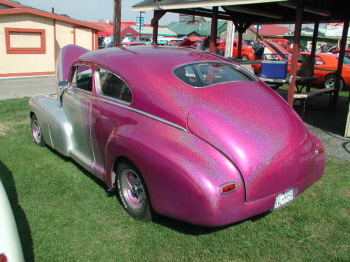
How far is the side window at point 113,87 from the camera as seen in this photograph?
3.72m

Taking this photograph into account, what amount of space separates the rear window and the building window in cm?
1333

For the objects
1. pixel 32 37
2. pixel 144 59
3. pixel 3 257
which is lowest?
pixel 3 257

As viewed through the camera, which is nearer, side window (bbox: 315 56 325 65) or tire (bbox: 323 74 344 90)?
tire (bbox: 323 74 344 90)

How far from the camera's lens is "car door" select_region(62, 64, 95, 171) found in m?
4.27

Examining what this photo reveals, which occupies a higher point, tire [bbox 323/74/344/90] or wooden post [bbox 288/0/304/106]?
wooden post [bbox 288/0/304/106]

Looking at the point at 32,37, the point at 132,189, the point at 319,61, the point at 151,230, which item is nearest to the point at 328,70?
the point at 319,61

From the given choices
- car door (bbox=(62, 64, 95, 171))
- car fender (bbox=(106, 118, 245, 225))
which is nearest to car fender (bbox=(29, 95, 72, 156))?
car door (bbox=(62, 64, 95, 171))

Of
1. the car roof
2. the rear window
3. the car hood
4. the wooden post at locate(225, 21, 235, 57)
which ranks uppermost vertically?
the wooden post at locate(225, 21, 235, 57)

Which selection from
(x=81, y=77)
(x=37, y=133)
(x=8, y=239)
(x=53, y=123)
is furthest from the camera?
(x=37, y=133)

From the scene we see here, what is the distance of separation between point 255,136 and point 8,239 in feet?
6.89

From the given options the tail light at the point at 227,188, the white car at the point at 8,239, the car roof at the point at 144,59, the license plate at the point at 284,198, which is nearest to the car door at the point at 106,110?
the car roof at the point at 144,59

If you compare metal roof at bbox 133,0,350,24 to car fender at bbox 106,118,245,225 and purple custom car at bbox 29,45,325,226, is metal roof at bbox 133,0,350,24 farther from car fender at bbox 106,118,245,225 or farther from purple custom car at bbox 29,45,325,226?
car fender at bbox 106,118,245,225

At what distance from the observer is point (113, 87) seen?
3.94 metres

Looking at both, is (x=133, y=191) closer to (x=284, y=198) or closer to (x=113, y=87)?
(x=113, y=87)
